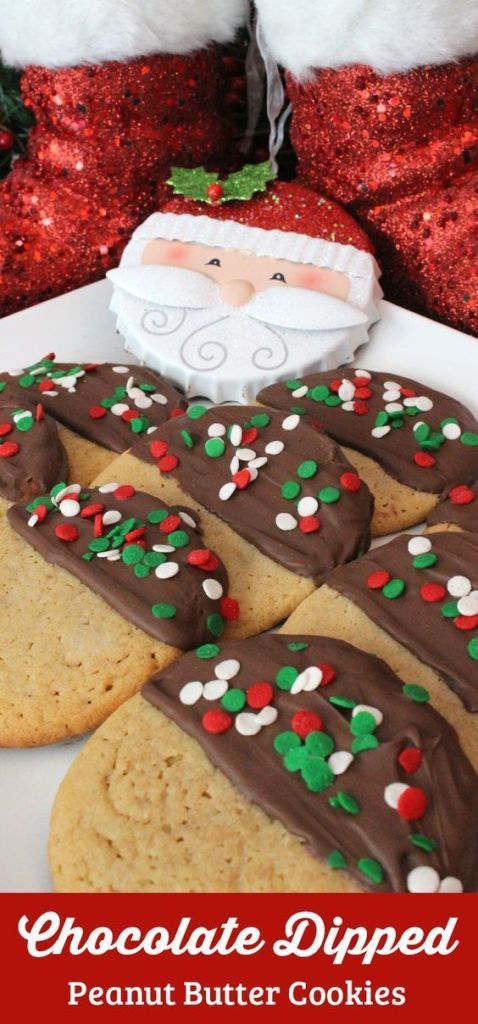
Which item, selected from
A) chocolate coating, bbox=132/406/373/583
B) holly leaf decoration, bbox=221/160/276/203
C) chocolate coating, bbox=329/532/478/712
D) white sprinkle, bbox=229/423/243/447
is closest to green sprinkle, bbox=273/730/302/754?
chocolate coating, bbox=329/532/478/712

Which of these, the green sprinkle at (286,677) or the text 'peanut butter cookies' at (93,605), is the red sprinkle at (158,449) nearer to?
the text 'peanut butter cookies' at (93,605)

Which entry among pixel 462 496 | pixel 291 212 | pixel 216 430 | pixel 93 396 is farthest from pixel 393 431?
pixel 291 212

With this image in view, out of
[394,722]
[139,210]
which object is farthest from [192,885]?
[139,210]

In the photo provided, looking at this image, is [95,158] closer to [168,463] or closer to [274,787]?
[168,463]

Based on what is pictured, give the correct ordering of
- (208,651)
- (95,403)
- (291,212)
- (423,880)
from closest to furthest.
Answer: (423,880)
(208,651)
(95,403)
(291,212)

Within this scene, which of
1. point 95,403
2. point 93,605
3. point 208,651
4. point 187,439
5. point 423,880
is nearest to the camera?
point 423,880

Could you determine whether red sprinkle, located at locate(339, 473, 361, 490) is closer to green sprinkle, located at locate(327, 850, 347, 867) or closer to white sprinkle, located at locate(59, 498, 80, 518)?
white sprinkle, located at locate(59, 498, 80, 518)

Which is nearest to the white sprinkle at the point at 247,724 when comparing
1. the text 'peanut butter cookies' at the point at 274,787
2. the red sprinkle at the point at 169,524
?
the text 'peanut butter cookies' at the point at 274,787
